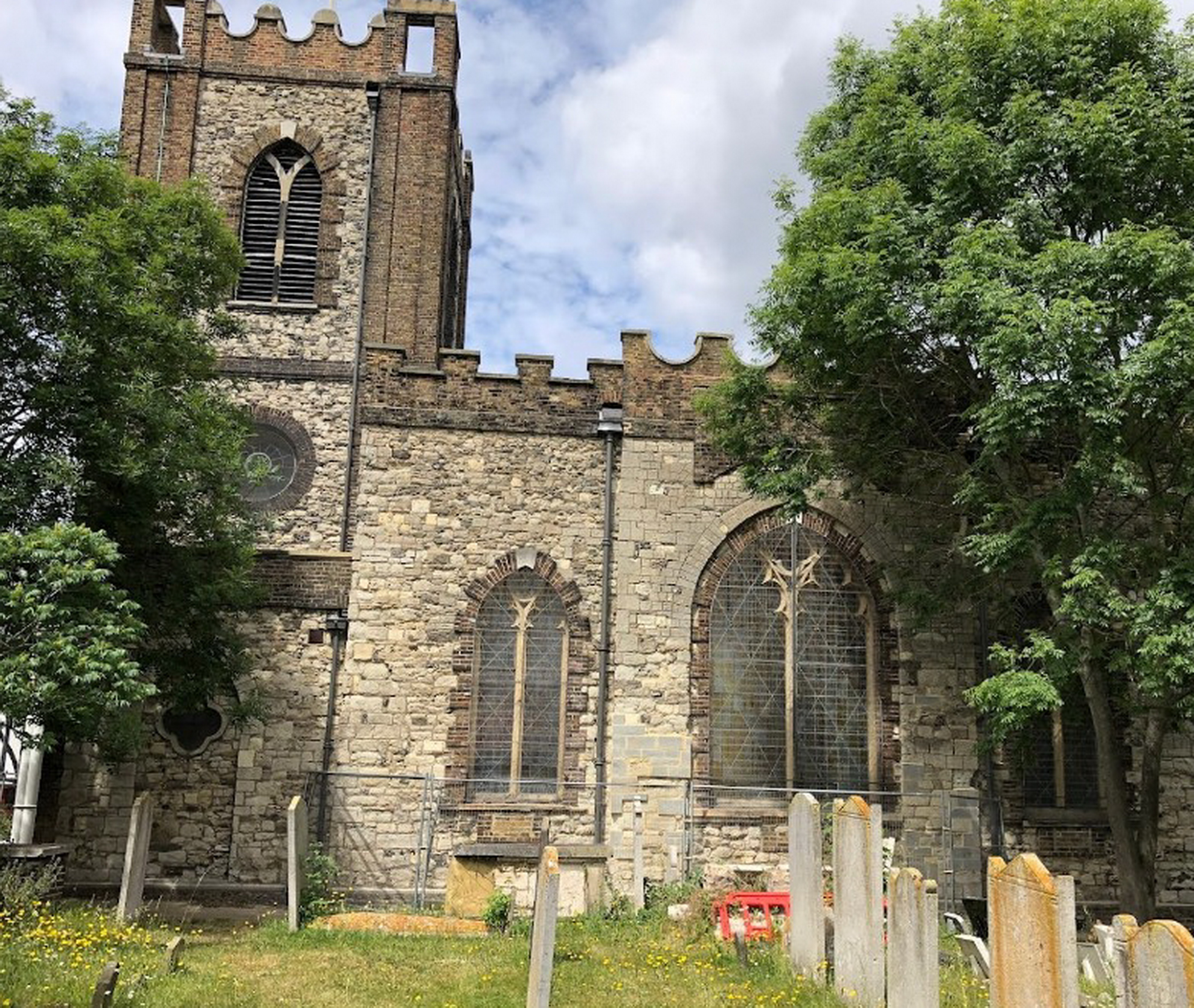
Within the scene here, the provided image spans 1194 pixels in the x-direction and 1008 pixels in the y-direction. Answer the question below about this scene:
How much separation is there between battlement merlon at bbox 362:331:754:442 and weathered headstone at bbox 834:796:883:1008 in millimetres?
8425

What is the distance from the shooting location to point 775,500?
16.6 m

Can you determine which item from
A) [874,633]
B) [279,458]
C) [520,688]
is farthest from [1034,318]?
[279,458]

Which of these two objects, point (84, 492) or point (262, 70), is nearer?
point (84, 492)

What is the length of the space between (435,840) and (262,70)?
47.3 feet

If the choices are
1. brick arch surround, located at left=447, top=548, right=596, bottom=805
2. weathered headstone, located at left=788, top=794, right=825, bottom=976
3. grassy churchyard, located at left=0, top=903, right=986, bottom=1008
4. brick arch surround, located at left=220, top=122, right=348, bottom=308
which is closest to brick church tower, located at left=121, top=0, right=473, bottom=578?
brick arch surround, located at left=220, top=122, right=348, bottom=308

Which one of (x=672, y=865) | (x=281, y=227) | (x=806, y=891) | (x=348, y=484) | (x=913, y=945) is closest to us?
(x=913, y=945)

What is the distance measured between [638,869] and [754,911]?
7.19 ft

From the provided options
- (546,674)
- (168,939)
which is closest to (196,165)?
(546,674)

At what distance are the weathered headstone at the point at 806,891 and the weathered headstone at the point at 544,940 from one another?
9.47ft

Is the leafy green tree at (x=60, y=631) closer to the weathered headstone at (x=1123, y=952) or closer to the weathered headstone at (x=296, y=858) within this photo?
the weathered headstone at (x=296, y=858)

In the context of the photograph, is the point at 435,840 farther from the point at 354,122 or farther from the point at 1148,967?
the point at 354,122

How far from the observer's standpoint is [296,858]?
504 inches

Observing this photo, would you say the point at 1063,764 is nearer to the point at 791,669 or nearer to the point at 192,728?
→ the point at 791,669

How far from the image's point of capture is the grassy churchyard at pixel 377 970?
8.95 metres
